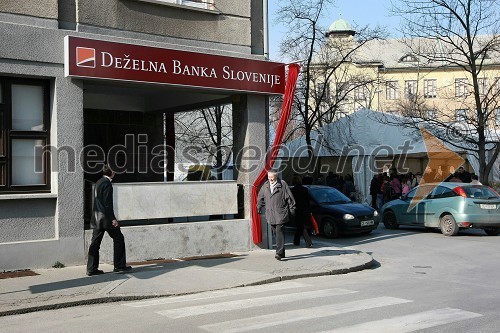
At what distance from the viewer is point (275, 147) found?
43.1 feet

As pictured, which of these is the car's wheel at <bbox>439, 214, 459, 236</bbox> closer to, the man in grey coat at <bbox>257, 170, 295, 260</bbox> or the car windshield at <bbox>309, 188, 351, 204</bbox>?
the car windshield at <bbox>309, 188, 351, 204</bbox>

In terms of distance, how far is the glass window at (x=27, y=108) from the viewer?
408 inches

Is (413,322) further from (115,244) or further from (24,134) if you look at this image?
(24,134)

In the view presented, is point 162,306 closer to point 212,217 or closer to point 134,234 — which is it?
point 134,234

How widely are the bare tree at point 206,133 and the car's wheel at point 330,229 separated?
10428 mm

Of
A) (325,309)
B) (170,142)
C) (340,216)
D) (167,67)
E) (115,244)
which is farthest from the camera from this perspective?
(170,142)

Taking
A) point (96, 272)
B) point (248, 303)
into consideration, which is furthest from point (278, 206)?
point (248, 303)

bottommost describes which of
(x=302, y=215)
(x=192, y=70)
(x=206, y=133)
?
(x=302, y=215)

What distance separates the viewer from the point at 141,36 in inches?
452

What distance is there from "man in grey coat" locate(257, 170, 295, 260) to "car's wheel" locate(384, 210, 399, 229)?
8.17 metres

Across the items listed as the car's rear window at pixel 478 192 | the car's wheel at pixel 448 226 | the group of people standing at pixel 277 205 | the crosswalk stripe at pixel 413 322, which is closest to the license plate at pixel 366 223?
the car's wheel at pixel 448 226

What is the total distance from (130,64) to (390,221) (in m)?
11.2

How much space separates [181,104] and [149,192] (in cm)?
396

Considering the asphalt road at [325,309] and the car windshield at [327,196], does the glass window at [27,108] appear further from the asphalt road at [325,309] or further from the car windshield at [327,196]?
the car windshield at [327,196]
